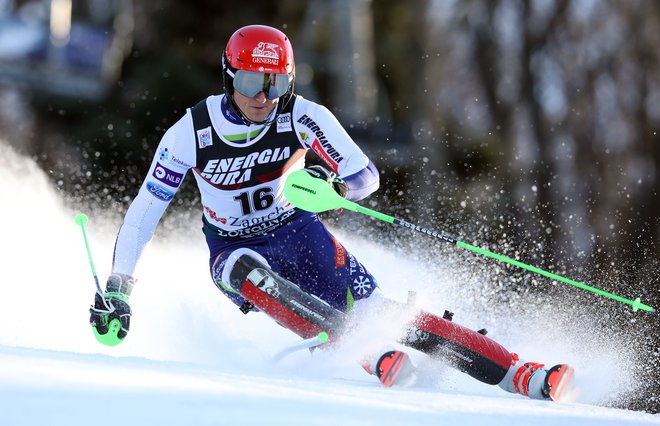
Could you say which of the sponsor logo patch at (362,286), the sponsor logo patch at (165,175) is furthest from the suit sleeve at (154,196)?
the sponsor logo patch at (362,286)

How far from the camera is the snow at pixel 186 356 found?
12.8 feet

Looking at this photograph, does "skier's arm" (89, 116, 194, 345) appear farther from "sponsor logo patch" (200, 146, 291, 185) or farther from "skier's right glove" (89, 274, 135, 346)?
"sponsor logo patch" (200, 146, 291, 185)

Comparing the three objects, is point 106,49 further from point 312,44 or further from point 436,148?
point 436,148

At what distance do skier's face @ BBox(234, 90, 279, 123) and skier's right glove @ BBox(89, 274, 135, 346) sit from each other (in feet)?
3.67

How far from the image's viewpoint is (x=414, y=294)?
20.4 feet

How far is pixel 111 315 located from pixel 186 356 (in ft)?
3.86

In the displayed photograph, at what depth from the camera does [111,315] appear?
19.4 ft

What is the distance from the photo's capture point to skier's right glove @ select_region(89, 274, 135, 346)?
5.89 meters

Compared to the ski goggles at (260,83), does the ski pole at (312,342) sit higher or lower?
lower

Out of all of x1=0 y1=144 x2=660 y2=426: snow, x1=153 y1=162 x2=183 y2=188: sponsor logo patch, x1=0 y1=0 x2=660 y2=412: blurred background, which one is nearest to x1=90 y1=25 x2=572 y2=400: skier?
x1=153 y1=162 x2=183 y2=188: sponsor logo patch

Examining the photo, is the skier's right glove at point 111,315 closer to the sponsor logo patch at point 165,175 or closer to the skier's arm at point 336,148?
the sponsor logo patch at point 165,175

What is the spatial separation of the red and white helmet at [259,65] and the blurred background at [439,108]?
2755 millimetres

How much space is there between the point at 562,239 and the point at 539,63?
1137 cm

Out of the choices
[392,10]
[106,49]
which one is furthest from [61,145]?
[392,10]
